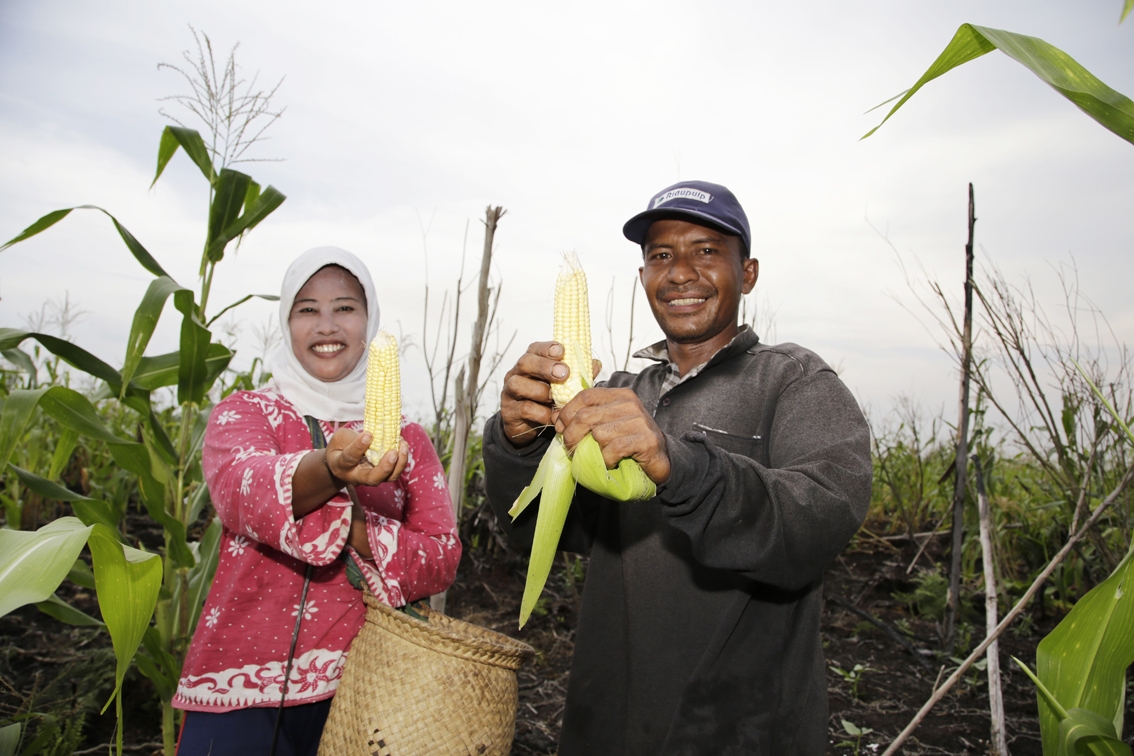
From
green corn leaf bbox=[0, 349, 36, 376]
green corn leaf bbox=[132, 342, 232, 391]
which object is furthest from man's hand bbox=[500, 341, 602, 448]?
green corn leaf bbox=[0, 349, 36, 376]

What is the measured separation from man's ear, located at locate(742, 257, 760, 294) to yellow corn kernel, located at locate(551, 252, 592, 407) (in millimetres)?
1079

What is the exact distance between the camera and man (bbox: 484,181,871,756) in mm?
1456

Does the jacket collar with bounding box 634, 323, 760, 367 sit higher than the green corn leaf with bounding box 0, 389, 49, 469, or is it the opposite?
the jacket collar with bounding box 634, 323, 760, 367

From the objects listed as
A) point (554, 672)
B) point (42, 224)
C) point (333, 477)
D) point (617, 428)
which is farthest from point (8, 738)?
point (554, 672)

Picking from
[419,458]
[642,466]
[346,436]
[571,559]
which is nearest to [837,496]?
[642,466]

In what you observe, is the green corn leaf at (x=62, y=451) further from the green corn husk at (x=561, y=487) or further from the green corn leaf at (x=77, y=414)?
the green corn husk at (x=561, y=487)

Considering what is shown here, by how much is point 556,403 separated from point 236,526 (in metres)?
1.07

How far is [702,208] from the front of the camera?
2.17m

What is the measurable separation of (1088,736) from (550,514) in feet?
3.17

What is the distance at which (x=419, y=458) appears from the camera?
2.37 metres

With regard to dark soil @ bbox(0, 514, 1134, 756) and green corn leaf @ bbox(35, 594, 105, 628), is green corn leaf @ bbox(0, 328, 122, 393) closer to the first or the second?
green corn leaf @ bbox(35, 594, 105, 628)

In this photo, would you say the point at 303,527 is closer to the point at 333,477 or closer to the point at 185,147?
the point at 333,477

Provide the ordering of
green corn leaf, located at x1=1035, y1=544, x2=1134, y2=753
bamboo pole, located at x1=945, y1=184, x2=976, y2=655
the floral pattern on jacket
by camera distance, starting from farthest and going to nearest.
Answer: bamboo pole, located at x1=945, y1=184, x2=976, y2=655 → the floral pattern on jacket → green corn leaf, located at x1=1035, y1=544, x2=1134, y2=753

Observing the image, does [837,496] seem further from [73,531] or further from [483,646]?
[73,531]
